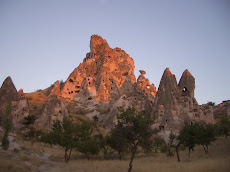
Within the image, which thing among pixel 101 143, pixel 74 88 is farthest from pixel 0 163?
pixel 74 88

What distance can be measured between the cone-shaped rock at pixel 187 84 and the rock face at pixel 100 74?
62.7 ft

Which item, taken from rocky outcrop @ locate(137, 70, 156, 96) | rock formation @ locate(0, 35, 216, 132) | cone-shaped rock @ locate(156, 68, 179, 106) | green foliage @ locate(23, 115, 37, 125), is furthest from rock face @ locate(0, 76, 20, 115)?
rocky outcrop @ locate(137, 70, 156, 96)

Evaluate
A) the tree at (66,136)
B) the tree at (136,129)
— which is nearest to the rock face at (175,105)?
the tree at (66,136)

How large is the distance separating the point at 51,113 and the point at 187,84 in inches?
1075

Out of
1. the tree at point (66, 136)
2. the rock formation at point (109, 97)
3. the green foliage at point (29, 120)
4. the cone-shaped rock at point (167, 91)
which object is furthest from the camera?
the cone-shaped rock at point (167, 91)

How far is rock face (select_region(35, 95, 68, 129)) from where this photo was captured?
3763cm

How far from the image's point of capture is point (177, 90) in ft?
134

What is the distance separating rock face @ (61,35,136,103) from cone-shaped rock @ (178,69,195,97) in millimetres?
19099

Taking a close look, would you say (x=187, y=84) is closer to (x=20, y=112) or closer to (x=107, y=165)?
(x=107, y=165)

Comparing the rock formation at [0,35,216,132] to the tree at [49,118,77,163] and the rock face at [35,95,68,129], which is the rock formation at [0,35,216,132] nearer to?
the rock face at [35,95,68,129]

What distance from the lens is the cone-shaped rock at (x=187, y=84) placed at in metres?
42.5

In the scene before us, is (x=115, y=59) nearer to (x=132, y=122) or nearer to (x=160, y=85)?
(x=160, y=85)

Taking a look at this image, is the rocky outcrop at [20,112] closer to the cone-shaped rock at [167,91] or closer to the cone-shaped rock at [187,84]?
the cone-shaped rock at [167,91]

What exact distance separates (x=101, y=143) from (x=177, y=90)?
20.8m
